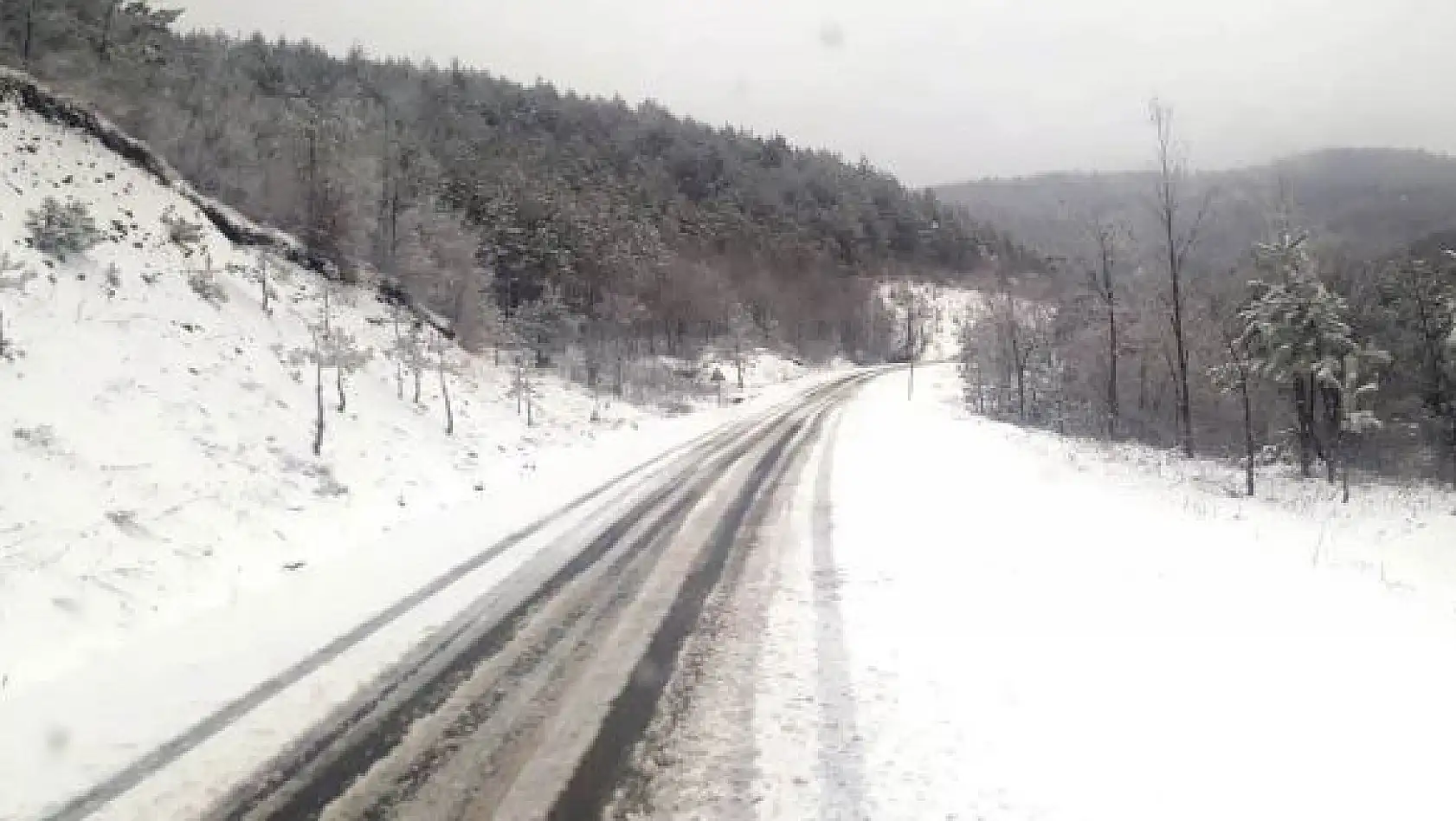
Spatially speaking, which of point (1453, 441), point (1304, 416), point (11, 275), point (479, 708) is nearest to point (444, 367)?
point (11, 275)

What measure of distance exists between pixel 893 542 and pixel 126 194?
17013 millimetres

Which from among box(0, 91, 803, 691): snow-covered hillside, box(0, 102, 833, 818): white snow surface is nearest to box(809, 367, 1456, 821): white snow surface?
box(0, 102, 833, 818): white snow surface

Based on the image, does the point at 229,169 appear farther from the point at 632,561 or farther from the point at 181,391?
the point at 632,561

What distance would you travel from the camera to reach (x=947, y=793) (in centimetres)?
439

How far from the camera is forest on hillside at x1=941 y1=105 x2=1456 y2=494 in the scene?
3547 cm

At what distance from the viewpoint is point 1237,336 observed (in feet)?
146

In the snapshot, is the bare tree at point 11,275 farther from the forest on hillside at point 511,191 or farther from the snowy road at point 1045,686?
the forest on hillside at point 511,191

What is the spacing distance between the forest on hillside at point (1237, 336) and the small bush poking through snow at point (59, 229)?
105ft

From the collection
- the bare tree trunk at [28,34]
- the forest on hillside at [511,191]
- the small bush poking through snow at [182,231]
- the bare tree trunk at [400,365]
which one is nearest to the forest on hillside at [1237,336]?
the forest on hillside at [511,191]

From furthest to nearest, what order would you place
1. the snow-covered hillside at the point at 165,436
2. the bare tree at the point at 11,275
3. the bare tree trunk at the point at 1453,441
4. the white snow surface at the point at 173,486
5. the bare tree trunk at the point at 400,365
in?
1. the bare tree trunk at the point at 1453,441
2. the bare tree trunk at the point at 400,365
3. the bare tree at the point at 11,275
4. the snow-covered hillside at the point at 165,436
5. the white snow surface at the point at 173,486

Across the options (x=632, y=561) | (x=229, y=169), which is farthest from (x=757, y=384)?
(x=632, y=561)

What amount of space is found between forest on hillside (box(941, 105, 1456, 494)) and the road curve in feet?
90.5

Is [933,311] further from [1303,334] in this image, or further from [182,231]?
[182,231]

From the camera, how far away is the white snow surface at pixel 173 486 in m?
6.29
